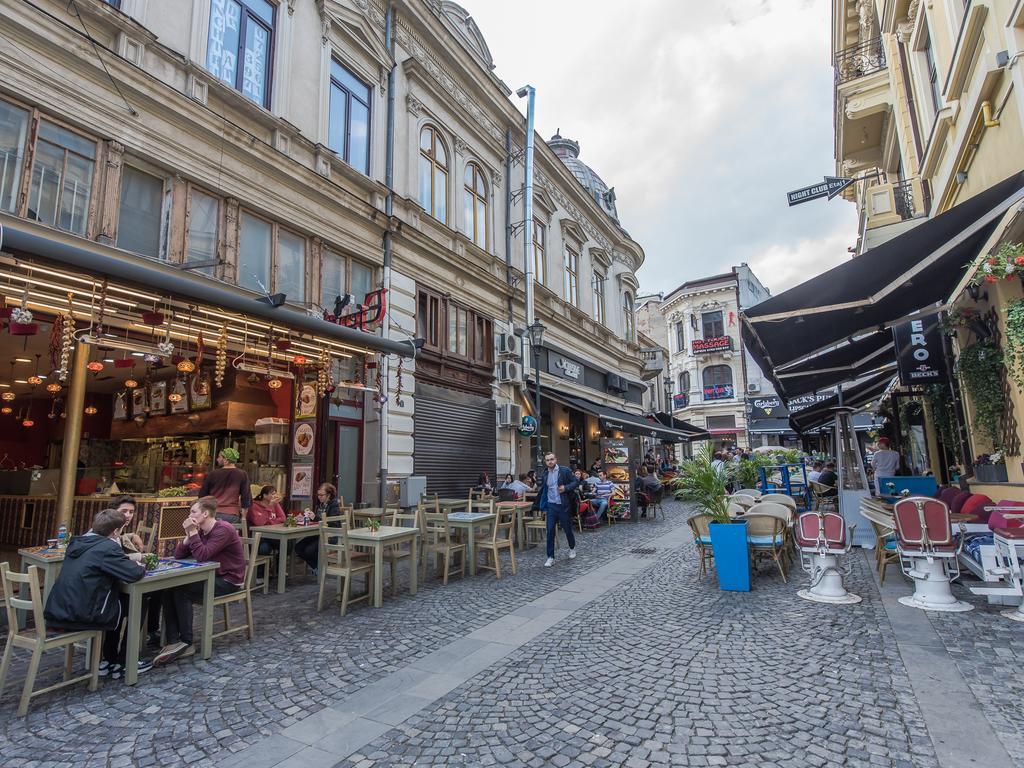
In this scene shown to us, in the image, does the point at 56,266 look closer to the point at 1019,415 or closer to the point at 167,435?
the point at 167,435

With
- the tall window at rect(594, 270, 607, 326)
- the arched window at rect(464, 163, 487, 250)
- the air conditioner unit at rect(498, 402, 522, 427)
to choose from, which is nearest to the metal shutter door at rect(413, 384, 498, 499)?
the air conditioner unit at rect(498, 402, 522, 427)

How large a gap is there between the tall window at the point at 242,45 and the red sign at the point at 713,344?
38.4 m

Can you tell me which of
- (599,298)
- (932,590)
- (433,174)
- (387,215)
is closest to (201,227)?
(387,215)

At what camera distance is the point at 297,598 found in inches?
273

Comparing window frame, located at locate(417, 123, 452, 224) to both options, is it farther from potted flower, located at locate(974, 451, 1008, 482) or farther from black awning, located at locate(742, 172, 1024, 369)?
potted flower, located at locate(974, 451, 1008, 482)

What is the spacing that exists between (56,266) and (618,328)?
72.9 feet

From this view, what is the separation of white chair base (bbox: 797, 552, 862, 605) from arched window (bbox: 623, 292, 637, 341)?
824 inches

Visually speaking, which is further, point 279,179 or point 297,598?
point 279,179

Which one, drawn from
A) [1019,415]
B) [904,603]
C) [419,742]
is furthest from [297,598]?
[1019,415]

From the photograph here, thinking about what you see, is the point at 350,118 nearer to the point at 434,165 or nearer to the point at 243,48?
the point at 243,48

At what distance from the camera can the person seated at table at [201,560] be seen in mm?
4785

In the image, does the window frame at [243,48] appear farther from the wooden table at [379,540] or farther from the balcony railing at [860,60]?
the balcony railing at [860,60]

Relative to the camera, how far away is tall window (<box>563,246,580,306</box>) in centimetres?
2086

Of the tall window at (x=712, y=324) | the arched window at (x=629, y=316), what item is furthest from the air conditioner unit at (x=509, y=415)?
the tall window at (x=712, y=324)
